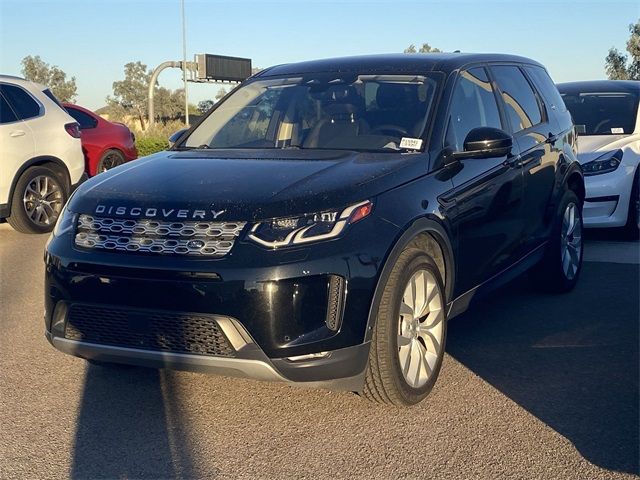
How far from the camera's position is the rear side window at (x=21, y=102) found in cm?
907

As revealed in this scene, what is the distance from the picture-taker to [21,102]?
9.19m

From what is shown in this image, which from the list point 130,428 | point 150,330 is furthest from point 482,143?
point 130,428

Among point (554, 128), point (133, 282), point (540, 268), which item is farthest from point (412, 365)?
point (554, 128)

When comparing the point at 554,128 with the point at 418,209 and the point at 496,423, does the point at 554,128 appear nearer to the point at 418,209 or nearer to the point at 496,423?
the point at 418,209

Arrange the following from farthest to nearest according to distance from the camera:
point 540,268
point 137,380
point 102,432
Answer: point 540,268 → point 137,380 → point 102,432

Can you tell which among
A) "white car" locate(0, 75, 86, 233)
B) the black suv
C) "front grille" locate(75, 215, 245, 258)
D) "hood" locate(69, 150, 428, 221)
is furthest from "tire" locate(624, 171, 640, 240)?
"white car" locate(0, 75, 86, 233)

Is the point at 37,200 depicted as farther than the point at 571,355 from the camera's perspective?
Yes

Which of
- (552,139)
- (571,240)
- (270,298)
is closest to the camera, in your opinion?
(270,298)

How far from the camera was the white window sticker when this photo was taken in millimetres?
4434

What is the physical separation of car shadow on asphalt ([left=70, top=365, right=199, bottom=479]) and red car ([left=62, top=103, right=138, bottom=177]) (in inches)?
296

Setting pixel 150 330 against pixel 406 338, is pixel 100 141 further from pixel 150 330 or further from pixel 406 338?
pixel 406 338

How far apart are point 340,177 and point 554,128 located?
2.89 metres

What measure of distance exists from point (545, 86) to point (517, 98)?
83 centimetres

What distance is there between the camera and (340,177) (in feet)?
12.8
